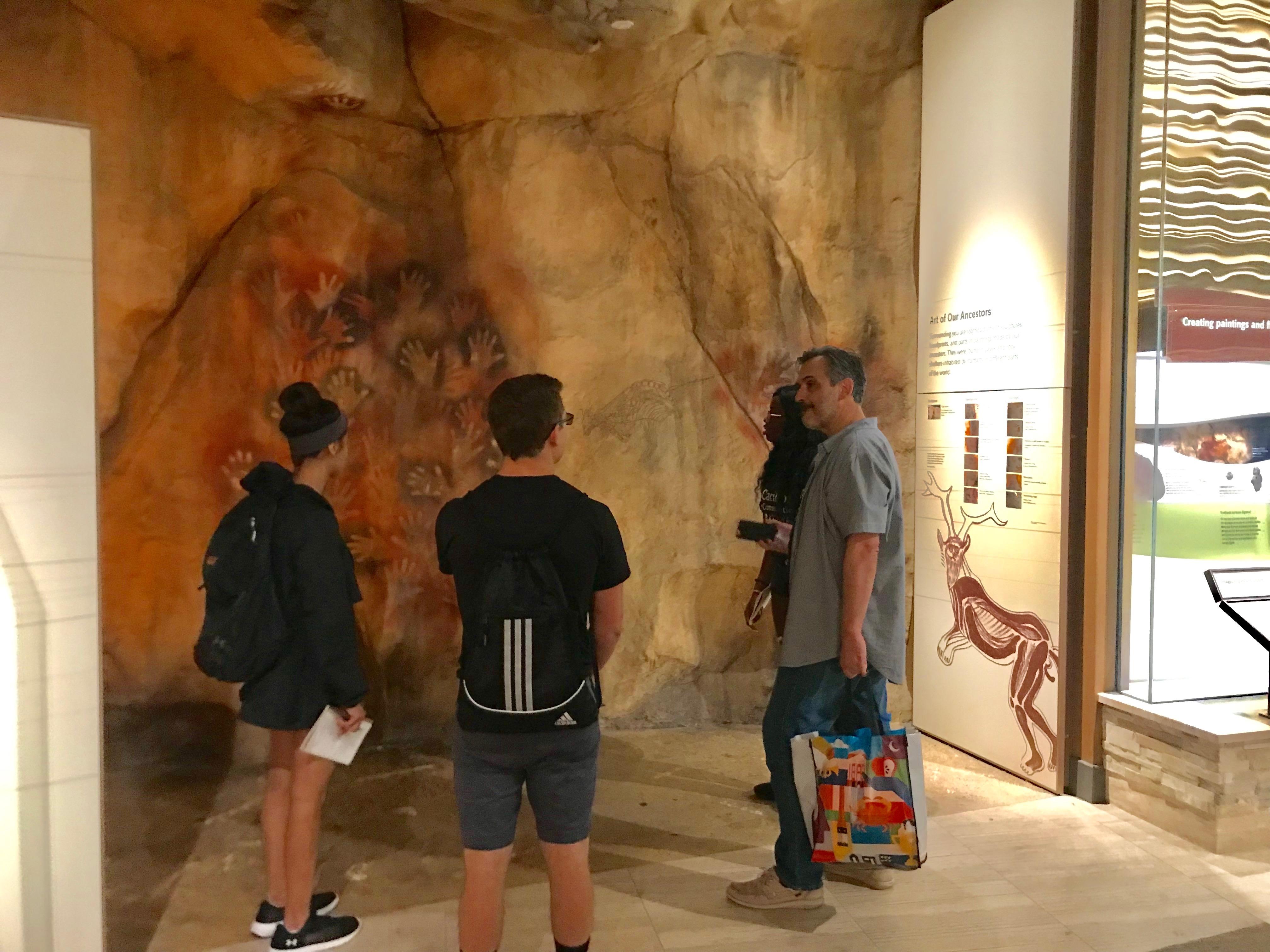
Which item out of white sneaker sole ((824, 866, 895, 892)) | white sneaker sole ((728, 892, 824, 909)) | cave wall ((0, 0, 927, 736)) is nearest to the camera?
white sneaker sole ((728, 892, 824, 909))

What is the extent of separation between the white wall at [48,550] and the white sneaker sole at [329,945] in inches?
22.8

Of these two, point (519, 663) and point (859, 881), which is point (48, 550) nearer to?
point (519, 663)

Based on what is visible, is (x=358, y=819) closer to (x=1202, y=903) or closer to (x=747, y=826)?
(x=747, y=826)

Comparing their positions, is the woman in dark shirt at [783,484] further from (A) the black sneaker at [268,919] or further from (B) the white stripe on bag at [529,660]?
(A) the black sneaker at [268,919]

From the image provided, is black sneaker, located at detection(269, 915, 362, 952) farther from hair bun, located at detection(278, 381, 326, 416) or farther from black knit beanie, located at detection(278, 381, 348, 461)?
hair bun, located at detection(278, 381, 326, 416)

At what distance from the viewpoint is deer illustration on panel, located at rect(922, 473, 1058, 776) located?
3.55m

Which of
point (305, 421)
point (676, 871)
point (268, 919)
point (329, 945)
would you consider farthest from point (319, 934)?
→ point (305, 421)

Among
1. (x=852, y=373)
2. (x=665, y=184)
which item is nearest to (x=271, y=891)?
(x=852, y=373)

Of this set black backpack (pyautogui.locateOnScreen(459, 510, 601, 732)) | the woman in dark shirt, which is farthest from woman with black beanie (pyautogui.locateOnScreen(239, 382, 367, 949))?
the woman in dark shirt

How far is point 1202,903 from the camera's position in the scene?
267 cm

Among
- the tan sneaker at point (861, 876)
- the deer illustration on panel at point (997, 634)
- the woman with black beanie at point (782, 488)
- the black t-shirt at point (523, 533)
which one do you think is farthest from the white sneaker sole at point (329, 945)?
the deer illustration on panel at point (997, 634)

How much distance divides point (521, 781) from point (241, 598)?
0.80m

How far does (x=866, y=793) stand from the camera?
2.43m

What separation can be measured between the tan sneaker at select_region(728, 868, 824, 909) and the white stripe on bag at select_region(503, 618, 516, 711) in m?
1.16
